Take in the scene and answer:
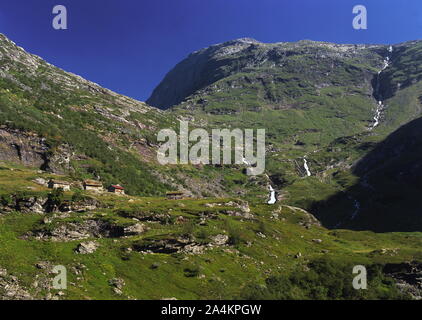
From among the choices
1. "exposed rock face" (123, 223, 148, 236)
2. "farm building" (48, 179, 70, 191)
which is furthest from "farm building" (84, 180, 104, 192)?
"exposed rock face" (123, 223, 148, 236)

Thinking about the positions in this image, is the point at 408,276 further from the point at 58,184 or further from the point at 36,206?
the point at 58,184

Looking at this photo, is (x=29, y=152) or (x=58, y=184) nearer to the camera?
(x=58, y=184)

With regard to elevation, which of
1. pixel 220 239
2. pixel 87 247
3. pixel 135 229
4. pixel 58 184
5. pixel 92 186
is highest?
pixel 92 186

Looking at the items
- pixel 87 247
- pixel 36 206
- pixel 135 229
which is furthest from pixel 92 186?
pixel 87 247

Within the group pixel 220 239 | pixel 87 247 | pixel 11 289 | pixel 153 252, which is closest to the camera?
pixel 11 289

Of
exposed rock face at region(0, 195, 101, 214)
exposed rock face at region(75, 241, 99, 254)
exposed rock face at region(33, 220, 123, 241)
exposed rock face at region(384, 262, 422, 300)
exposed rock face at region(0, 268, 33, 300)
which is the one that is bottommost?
exposed rock face at region(384, 262, 422, 300)

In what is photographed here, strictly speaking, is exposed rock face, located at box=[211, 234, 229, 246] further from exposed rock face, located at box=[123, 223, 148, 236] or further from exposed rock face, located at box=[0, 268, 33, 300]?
exposed rock face, located at box=[0, 268, 33, 300]

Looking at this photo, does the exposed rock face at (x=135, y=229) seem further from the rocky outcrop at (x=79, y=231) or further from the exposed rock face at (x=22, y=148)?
the exposed rock face at (x=22, y=148)

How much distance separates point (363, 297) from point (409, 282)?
27.6m

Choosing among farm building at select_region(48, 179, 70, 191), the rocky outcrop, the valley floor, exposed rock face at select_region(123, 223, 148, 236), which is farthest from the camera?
farm building at select_region(48, 179, 70, 191)

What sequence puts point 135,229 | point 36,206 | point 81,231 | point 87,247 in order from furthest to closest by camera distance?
point 36,206 → point 135,229 → point 81,231 → point 87,247

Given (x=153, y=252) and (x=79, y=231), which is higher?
(x=79, y=231)
